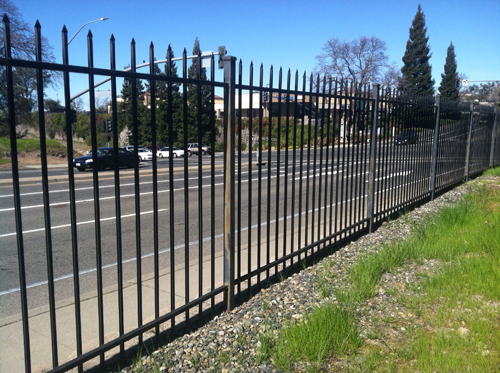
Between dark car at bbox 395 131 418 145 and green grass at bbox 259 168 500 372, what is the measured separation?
2.29 m

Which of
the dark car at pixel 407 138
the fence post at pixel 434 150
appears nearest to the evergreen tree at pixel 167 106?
the dark car at pixel 407 138

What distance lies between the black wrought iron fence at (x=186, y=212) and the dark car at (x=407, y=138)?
40mm

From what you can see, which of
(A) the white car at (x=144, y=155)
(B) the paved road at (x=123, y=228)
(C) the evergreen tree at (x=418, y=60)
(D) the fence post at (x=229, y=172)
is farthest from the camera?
(C) the evergreen tree at (x=418, y=60)

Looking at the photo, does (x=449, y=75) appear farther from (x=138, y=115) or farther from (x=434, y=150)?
(x=138, y=115)

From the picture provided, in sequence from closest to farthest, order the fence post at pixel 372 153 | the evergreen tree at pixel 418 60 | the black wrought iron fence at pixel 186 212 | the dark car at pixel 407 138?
the black wrought iron fence at pixel 186 212 < the fence post at pixel 372 153 < the dark car at pixel 407 138 < the evergreen tree at pixel 418 60

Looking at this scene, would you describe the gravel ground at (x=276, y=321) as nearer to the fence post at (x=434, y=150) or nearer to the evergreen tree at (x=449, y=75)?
the fence post at (x=434, y=150)

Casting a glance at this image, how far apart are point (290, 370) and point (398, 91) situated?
18.3 ft

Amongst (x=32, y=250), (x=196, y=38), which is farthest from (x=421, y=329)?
(x=196, y=38)

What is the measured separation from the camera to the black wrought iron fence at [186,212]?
2750 millimetres

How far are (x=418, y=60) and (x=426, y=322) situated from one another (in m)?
72.8

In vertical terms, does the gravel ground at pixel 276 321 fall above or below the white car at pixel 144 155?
above

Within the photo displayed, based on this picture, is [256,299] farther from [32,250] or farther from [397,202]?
[397,202]

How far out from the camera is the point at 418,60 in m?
67.9

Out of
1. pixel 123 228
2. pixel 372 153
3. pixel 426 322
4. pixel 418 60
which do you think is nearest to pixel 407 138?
pixel 372 153
